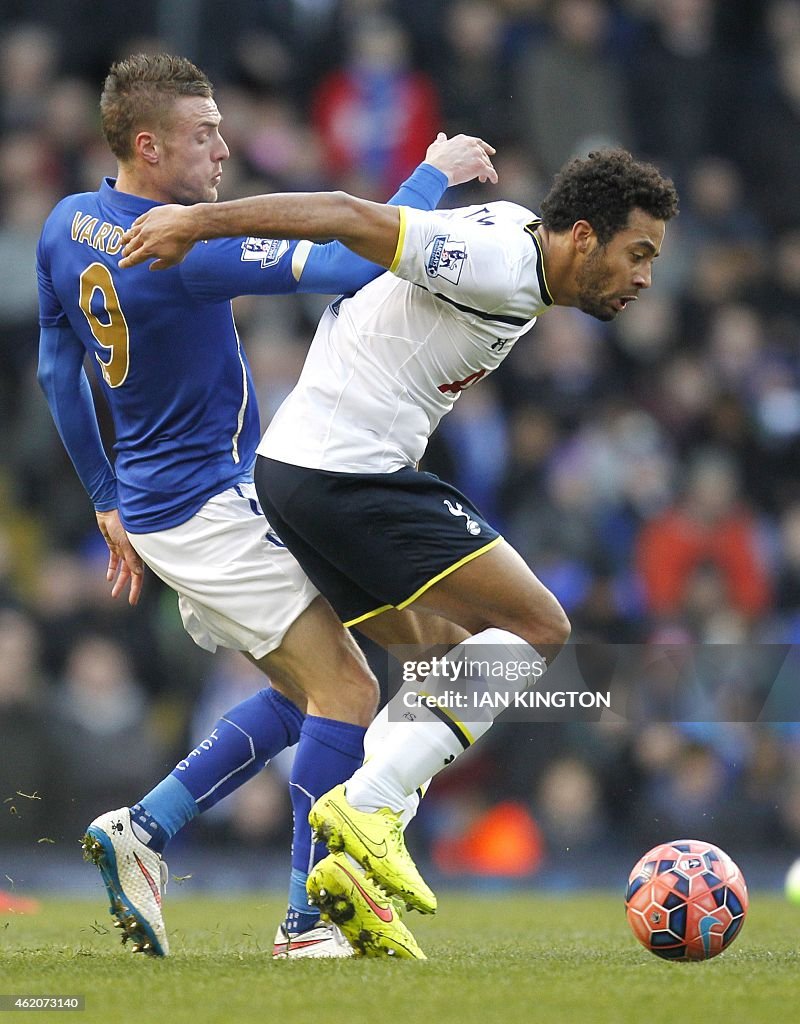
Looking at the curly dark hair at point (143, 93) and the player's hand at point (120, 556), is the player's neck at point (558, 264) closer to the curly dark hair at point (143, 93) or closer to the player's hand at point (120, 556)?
the curly dark hair at point (143, 93)

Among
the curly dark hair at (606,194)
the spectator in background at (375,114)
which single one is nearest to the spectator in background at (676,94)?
the spectator in background at (375,114)

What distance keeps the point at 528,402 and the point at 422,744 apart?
555 cm

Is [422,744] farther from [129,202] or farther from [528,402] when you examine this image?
[528,402]

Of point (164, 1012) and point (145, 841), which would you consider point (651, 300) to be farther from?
point (164, 1012)

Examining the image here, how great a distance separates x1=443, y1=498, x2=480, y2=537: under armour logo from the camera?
14.2 ft

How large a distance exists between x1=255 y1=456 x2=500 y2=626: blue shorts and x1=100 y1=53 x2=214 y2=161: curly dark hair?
1.13 metres

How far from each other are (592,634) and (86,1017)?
566 centimetres

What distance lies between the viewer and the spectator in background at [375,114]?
10.2m

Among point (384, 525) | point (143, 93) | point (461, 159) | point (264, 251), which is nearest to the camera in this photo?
point (384, 525)

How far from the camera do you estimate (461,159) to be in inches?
187

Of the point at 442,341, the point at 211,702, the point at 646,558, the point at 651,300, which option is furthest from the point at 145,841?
the point at 651,300

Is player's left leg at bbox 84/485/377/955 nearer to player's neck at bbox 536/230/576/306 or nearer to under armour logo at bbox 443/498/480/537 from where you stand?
under armour logo at bbox 443/498/480/537

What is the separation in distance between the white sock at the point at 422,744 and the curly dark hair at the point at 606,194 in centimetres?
110

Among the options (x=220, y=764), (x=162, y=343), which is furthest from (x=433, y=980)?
(x=162, y=343)
